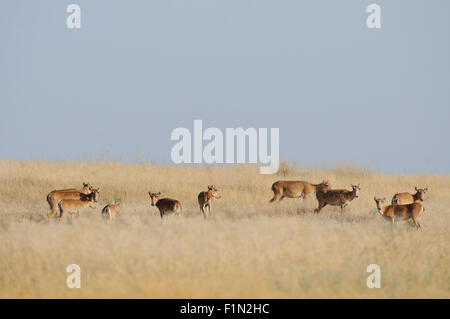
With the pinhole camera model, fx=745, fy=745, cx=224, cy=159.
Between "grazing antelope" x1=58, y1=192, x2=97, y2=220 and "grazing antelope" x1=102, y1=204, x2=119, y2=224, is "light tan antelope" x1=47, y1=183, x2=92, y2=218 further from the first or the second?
"grazing antelope" x1=102, y1=204, x2=119, y2=224

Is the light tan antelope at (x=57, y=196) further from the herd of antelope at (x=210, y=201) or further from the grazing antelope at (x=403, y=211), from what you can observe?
the grazing antelope at (x=403, y=211)

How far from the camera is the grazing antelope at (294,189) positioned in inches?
921

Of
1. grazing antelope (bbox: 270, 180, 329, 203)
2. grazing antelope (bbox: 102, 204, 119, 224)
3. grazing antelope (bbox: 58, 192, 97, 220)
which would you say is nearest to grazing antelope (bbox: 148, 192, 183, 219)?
grazing antelope (bbox: 102, 204, 119, 224)

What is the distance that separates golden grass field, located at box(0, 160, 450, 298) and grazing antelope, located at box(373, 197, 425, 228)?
28 cm

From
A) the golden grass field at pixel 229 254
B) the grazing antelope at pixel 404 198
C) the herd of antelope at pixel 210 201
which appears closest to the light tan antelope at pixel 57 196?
the herd of antelope at pixel 210 201

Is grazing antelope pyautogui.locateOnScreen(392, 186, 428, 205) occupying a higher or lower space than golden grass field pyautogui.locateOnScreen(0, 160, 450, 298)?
higher

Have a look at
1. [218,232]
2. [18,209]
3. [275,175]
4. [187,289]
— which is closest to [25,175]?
[18,209]

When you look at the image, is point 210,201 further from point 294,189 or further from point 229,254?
point 229,254

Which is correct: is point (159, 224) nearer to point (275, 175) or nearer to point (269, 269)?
point (269, 269)

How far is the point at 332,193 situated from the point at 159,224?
604 cm

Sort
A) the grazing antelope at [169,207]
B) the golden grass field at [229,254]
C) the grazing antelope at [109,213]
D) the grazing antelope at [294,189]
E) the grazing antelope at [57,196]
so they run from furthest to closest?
the grazing antelope at [294,189] → the grazing antelope at [57,196] → the grazing antelope at [169,207] → the grazing antelope at [109,213] → the golden grass field at [229,254]

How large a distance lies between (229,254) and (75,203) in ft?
25.5

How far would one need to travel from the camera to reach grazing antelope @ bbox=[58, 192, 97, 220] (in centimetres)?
1912

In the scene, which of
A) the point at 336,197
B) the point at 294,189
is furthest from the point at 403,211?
the point at 294,189
